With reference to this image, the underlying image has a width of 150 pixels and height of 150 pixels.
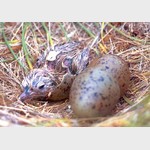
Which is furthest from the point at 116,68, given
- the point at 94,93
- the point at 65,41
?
the point at 65,41

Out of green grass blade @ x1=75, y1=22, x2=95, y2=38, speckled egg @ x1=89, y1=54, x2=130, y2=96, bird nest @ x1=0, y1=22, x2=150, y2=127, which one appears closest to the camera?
bird nest @ x1=0, y1=22, x2=150, y2=127

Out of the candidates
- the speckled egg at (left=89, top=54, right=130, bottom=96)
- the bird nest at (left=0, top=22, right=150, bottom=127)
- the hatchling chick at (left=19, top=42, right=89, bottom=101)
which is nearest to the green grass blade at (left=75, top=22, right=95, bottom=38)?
the bird nest at (left=0, top=22, right=150, bottom=127)

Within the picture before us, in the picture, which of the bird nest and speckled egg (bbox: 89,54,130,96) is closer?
the bird nest

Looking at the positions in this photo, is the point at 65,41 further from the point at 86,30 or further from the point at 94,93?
the point at 94,93

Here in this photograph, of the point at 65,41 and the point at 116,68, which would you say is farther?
the point at 65,41

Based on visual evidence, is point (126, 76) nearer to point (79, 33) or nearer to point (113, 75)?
point (113, 75)

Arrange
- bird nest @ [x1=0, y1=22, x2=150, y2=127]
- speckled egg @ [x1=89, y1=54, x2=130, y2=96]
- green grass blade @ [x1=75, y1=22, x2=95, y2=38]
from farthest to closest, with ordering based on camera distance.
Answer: green grass blade @ [x1=75, y1=22, x2=95, y2=38] → speckled egg @ [x1=89, y1=54, x2=130, y2=96] → bird nest @ [x1=0, y1=22, x2=150, y2=127]

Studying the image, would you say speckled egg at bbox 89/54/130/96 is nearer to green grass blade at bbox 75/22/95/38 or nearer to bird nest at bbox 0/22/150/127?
bird nest at bbox 0/22/150/127
